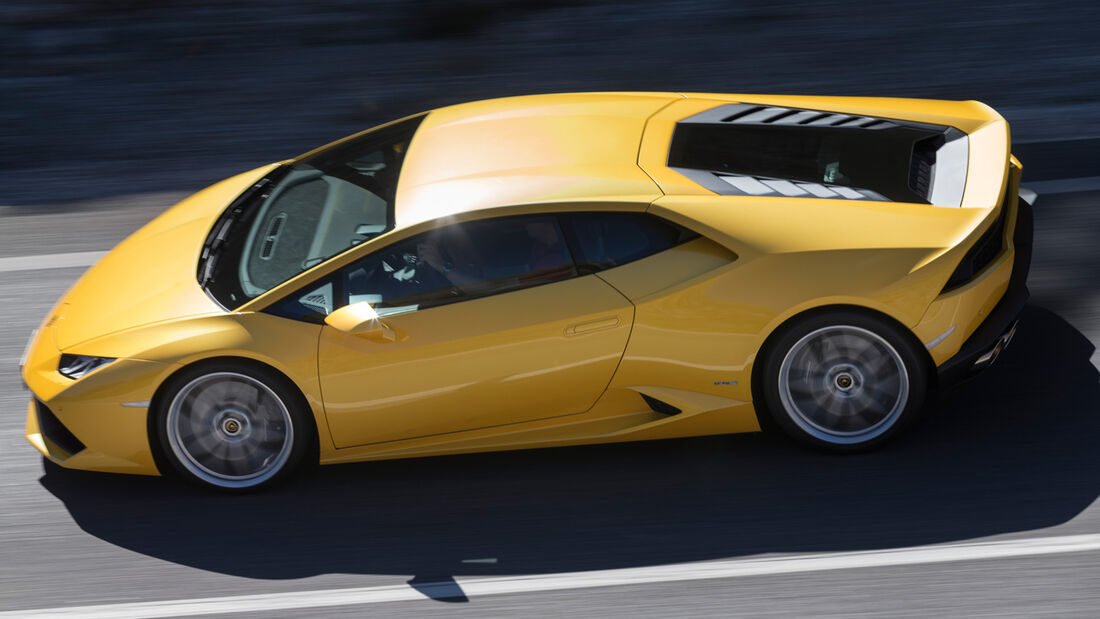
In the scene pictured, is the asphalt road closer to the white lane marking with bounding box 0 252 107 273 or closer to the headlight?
the headlight

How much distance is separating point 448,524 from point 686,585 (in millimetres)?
956

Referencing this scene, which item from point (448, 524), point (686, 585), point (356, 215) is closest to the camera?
point (686, 585)

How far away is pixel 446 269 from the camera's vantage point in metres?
4.52

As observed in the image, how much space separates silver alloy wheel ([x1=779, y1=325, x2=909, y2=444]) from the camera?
4570 millimetres

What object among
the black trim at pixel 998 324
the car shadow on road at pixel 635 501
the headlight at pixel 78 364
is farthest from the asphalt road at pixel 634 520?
the headlight at pixel 78 364

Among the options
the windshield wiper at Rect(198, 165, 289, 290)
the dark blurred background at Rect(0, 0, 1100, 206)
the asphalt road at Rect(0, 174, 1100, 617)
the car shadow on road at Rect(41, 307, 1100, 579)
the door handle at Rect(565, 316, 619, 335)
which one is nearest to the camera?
the asphalt road at Rect(0, 174, 1100, 617)

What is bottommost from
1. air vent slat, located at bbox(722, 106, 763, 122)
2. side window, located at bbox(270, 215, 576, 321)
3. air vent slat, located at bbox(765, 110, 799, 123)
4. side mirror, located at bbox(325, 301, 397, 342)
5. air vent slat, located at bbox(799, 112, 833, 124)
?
side mirror, located at bbox(325, 301, 397, 342)

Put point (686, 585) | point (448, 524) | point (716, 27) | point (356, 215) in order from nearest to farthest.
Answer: point (686, 585)
point (448, 524)
point (356, 215)
point (716, 27)

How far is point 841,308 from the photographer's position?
452 cm

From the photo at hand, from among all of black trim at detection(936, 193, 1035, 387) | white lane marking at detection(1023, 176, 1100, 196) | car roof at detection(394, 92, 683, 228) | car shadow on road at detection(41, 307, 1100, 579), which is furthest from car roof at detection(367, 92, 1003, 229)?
white lane marking at detection(1023, 176, 1100, 196)

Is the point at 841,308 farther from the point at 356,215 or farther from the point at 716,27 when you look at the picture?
the point at 716,27

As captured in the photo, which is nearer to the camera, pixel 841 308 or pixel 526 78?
pixel 841 308

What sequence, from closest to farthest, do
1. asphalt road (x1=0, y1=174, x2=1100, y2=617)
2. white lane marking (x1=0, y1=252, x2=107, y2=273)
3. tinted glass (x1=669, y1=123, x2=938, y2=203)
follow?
1. asphalt road (x1=0, y1=174, x2=1100, y2=617)
2. tinted glass (x1=669, y1=123, x2=938, y2=203)
3. white lane marking (x1=0, y1=252, x2=107, y2=273)

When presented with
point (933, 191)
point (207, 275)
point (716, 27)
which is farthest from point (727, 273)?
point (716, 27)
